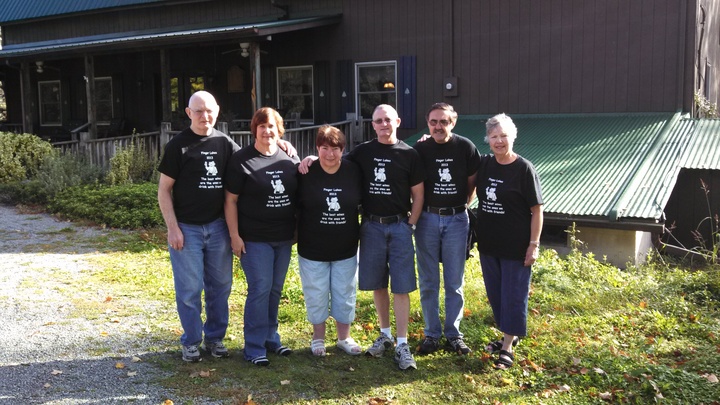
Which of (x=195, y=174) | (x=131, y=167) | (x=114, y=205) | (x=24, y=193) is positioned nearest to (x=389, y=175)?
(x=195, y=174)

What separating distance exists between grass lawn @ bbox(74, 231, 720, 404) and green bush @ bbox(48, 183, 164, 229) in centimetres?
309

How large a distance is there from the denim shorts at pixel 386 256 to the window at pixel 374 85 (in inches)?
375

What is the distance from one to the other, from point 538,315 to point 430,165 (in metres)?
2.08

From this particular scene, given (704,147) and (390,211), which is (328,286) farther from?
(704,147)

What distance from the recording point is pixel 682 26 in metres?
11.4

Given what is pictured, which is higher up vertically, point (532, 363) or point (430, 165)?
point (430, 165)

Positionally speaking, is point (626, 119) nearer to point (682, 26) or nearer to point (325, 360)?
point (682, 26)

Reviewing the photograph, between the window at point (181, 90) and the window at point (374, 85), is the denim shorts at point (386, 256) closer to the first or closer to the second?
the window at point (374, 85)

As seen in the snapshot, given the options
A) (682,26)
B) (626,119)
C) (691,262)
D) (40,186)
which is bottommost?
(691,262)

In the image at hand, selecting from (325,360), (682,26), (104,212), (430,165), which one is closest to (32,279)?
(104,212)

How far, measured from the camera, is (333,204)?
5.04 meters

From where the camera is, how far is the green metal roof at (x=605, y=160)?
8.86 meters

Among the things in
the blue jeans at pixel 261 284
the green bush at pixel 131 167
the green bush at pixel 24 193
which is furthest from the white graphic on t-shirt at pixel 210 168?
the green bush at pixel 24 193

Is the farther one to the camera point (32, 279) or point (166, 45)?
point (166, 45)
